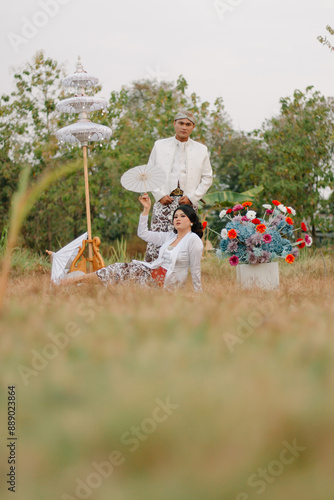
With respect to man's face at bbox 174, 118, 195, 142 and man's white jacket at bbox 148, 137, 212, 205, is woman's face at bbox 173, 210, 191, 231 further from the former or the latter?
man's face at bbox 174, 118, 195, 142

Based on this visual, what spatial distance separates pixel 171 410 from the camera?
1.36 meters

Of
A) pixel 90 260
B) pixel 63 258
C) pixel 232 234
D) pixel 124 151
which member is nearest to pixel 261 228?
pixel 232 234

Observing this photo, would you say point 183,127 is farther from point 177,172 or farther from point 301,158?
point 301,158

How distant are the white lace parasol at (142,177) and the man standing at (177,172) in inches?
7.8

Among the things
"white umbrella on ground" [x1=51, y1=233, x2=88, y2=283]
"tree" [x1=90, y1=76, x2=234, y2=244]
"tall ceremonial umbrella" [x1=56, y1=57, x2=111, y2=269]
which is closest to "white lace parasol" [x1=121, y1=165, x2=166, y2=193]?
"white umbrella on ground" [x1=51, y1=233, x2=88, y2=283]

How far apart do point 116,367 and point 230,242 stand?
170 inches

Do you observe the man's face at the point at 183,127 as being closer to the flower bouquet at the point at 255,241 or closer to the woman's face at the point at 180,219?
the flower bouquet at the point at 255,241

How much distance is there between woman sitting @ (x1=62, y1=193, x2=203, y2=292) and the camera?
5020mm

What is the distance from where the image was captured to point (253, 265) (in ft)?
19.0

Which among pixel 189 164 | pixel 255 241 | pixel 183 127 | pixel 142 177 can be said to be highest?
pixel 183 127

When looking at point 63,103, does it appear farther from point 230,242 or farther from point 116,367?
point 116,367

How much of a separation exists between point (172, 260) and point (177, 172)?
161 centimetres

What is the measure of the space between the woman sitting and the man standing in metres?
0.71

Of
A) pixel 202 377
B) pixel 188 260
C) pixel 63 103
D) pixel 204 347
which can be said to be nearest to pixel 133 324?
pixel 204 347
